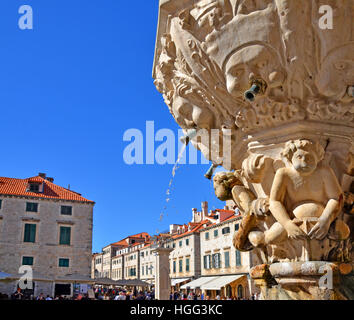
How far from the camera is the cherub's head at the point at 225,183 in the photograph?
3.86 m

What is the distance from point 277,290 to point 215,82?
171 cm

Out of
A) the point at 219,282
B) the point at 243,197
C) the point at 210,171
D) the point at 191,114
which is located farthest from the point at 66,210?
the point at 243,197

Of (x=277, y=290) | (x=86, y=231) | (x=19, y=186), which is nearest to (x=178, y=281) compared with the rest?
(x=86, y=231)

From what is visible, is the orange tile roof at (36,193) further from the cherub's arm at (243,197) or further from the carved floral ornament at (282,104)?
the carved floral ornament at (282,104)

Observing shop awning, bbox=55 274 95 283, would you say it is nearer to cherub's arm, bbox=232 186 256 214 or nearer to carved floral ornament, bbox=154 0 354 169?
cherub's arm, bbox=232 186 256 214

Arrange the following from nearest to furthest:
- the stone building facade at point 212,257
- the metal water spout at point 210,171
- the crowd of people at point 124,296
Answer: the metal water spout at point 210,171
the crowd of people at point 124,296
the stone building facade at point 212,257

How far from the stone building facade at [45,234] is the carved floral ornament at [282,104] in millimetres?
28905

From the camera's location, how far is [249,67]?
3.04m

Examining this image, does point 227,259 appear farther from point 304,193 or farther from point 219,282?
point 304,193

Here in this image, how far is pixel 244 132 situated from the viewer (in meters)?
3.42

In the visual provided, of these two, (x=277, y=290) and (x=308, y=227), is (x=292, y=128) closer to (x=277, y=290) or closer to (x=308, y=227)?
(x=308, y=227)

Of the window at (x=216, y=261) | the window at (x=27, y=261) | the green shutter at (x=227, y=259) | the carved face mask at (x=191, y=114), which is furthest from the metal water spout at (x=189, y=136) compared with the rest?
the window at (x=216, y=261)

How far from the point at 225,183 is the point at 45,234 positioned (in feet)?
105
